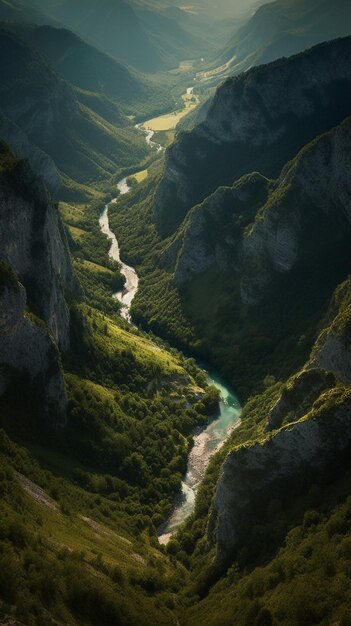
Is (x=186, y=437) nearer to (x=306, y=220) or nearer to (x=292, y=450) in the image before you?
(x=292, y=450)

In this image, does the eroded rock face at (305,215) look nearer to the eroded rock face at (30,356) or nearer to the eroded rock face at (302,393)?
the eroded rock face at (30,356)

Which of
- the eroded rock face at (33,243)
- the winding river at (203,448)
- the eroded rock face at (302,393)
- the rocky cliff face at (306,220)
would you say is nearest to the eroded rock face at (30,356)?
the eroded rock face at (33,243)

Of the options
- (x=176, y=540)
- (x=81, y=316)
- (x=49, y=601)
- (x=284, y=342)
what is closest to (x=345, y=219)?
(x=284, y=342)

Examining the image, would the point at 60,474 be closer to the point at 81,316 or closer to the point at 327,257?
the point at 81,316

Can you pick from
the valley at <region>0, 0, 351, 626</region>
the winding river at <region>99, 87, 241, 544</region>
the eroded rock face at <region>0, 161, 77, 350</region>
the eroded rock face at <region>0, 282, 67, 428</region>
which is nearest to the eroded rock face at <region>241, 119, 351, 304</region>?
the valley at <region>0, 0, 351, 626</region>

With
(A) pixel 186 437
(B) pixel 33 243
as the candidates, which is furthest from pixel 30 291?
(A) pixel 186 437

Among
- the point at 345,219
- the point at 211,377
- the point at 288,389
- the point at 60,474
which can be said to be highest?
the point at 345,219
